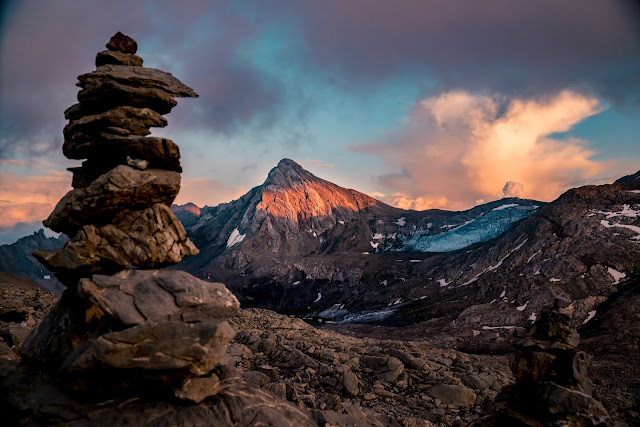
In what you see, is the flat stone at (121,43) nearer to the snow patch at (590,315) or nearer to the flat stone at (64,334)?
the flat stone at (64,334)

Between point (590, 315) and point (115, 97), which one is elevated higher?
point (115, 97)

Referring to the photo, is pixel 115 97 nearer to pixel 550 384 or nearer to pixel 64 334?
pixel 64 334

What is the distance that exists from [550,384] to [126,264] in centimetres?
1920

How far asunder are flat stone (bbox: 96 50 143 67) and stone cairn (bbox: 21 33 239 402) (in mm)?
46

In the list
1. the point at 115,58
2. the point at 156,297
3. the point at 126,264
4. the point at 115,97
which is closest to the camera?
the point at 156,297

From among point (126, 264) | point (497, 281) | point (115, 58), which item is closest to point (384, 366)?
point (126, 264)

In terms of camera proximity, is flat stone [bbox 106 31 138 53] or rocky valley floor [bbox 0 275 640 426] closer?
rocky valley floor [bbox 0 275 640 426]

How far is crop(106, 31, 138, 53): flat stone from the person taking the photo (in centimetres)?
1580

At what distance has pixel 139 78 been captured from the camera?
14656 millimetres

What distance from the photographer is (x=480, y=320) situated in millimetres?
72812

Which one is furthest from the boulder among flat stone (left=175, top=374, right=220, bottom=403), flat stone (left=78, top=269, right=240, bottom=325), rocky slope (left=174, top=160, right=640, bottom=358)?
rocky slope (left=174, top=160, right=640, bottom=358)

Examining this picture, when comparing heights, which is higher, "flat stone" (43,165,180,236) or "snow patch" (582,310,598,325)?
"flat stone" (43,165,180,236)

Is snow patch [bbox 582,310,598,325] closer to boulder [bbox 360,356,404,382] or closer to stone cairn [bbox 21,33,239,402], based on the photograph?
boulder [bbox 360,356,404,382]

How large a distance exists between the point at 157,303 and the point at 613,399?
31988 mm
